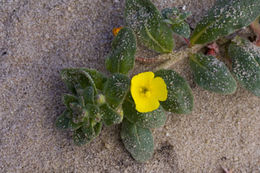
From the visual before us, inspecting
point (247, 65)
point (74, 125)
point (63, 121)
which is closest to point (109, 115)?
point (74, 125)

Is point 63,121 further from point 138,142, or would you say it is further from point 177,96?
point 177,96

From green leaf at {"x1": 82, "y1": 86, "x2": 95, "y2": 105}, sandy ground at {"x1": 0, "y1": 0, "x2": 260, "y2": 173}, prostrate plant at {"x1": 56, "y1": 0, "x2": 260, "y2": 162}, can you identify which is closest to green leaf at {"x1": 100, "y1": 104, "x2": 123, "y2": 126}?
prostrate plant at {"x1": 56, "y1": 0, "x2": 260, "y2": 162}

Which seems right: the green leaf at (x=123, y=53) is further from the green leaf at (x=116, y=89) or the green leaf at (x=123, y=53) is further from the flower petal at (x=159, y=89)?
the flower petal at (x=159, y=89)

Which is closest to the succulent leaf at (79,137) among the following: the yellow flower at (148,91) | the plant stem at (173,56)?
the yellow flower at (148,91)

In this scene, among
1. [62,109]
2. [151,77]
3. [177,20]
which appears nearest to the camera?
[151,77]

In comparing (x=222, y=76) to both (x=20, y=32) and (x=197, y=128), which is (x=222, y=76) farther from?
(x=20, y=32)

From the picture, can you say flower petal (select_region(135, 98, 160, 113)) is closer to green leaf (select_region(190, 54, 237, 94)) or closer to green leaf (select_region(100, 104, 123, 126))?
green leaf (select_region(100, 104, 123, 126))

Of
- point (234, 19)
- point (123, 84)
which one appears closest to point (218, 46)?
point (234, 19)
